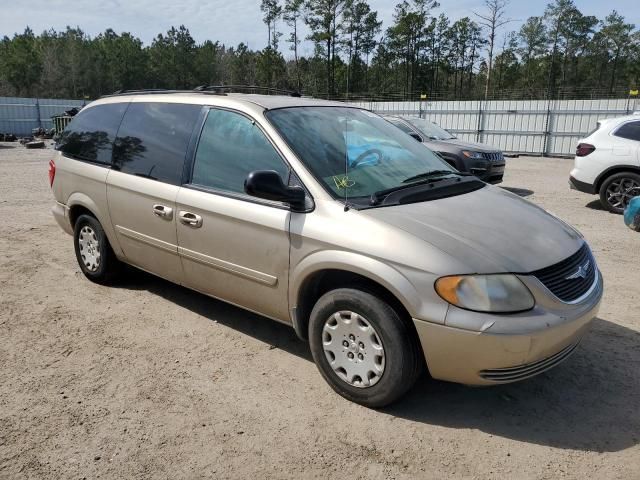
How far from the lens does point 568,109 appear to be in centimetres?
1992

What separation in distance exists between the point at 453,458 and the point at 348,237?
1.28 meters

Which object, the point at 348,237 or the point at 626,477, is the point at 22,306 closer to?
the point at 348,237

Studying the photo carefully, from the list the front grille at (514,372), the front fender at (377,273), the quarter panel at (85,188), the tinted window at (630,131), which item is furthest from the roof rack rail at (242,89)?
the tinted window at (630,131)

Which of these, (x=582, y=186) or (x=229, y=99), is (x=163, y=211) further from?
(x=582, y=186)

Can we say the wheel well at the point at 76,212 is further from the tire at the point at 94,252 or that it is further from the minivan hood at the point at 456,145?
the minivan hood at the point at 456,145

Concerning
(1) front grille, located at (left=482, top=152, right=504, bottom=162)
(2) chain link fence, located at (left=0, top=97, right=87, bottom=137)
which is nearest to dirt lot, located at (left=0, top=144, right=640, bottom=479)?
(1) front grille, located at (left=482, top=152, right=504, bottom=162)

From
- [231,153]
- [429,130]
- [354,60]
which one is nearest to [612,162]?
[429,130]

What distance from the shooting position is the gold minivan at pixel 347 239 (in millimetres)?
2674

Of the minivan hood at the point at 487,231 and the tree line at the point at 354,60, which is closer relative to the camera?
the minivan hood at the point at 487,231

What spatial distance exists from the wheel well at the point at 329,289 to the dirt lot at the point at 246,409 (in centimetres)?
45

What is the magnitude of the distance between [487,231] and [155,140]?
2.69m

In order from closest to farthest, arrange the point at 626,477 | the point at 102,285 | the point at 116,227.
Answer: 1. the point at 626,477
2. the point at 116,227
3. the point at 102,285

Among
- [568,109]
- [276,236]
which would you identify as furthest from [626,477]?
[568,109]

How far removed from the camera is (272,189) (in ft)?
9.92
